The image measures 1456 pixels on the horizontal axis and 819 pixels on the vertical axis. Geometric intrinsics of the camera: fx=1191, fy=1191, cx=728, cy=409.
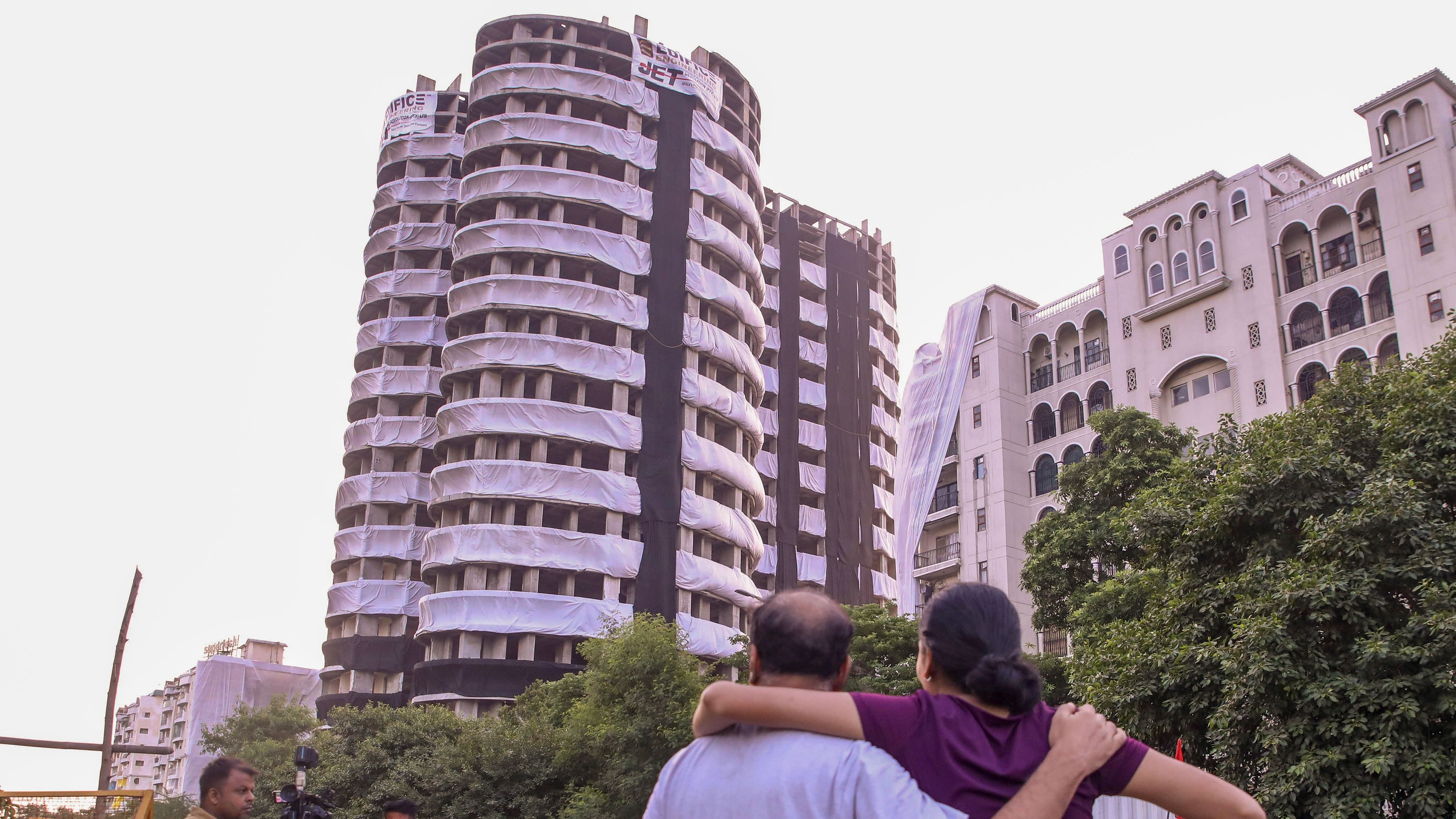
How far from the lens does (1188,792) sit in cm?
283

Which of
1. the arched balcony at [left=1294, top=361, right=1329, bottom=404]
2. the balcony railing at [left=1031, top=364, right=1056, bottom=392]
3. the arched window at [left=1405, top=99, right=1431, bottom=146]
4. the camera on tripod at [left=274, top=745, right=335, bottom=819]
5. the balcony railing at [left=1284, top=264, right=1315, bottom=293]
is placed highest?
the arched window at [left=1405, top=99, right=1431, bottom=146]

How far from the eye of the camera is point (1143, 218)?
45969mm

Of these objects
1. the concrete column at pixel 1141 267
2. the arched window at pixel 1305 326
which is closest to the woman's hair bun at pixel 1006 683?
the arched window at pixel 1305 326

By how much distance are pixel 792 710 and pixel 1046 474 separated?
47.5 metres

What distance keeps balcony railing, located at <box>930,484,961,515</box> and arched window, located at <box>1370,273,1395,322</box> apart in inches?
692

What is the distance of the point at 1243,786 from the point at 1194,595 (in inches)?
112

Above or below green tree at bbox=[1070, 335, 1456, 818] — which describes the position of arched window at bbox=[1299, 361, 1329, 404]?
above

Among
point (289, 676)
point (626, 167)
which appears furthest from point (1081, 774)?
point (289, 676)

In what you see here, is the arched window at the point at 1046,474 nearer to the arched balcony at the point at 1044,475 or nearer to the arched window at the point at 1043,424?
the arched balcony at the point at 1044,475

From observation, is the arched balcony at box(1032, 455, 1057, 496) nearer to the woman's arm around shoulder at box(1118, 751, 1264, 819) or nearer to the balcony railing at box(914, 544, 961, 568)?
the balcony railing at box(914, 544, 961, 568)

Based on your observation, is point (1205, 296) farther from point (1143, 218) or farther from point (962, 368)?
point (962, 368)

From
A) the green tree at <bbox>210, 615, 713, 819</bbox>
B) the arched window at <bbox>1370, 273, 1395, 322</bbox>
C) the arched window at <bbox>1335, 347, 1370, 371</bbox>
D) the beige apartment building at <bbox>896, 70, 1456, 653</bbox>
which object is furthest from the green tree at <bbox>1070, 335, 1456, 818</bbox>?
the arched window at <bbox>1370, 273, 1395, 322</bbox>

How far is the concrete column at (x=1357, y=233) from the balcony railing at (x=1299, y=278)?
1.52 metres

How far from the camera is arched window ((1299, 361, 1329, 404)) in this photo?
39250 mm
